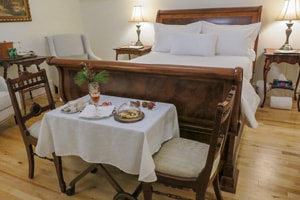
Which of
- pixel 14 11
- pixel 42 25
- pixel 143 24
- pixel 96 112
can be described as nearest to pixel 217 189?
pixel 96 112

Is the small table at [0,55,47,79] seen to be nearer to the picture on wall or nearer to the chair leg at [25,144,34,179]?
the picture on wall

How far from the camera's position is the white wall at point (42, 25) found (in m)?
3.93

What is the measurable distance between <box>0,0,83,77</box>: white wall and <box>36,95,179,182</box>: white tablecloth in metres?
2.79

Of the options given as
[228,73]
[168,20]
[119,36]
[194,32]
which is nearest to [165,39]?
[194,32]

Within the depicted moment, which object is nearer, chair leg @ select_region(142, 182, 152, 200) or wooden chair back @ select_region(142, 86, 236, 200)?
wooden chair back @ select_region(142, 86, 236, 200)

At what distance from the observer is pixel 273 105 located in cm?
348

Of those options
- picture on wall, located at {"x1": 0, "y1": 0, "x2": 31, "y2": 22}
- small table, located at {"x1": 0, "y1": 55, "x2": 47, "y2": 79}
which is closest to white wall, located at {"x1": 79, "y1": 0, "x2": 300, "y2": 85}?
picture on wall, located at {"x1": 0, "y1": 0, "x2": 31, "y2": 22}

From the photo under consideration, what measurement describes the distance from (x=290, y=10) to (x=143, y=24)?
239 centimetres

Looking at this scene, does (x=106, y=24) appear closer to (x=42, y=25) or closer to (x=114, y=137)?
(x=42, y=25)

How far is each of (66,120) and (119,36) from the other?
3.54m

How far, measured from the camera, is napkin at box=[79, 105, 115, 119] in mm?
1583

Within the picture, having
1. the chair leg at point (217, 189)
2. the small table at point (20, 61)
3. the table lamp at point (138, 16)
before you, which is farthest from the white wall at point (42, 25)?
the chair leg at point (217, 189)

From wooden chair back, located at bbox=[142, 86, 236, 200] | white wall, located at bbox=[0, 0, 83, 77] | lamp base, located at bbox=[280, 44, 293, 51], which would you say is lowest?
wooden chair back, located at bbox=[142, 86, 236, 200]

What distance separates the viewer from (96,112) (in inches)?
64.2
